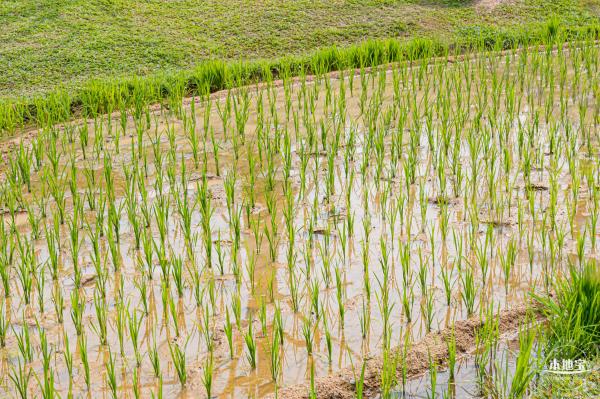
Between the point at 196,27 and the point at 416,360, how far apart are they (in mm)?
6312

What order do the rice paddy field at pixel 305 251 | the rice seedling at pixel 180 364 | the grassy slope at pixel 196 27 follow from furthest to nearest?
the grassy slope at pixel 196 27 → the rice paddy field at pixel 305 251 → the rice seedling at pixel 180 364

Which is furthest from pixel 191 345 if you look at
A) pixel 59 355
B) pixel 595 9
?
pixel 595 9

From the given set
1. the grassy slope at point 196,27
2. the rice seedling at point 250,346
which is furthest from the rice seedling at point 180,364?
the grassy slope at point 196,27

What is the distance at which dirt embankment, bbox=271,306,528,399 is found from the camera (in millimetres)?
3064

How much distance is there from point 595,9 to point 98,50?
5081mm

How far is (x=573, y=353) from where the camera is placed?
3.01 meters

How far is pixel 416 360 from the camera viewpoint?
3.22 m

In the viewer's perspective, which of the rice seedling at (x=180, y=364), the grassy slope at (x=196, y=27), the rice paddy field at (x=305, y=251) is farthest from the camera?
the grassy slope at (x=196, y=27)

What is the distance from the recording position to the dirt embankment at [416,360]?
306cm

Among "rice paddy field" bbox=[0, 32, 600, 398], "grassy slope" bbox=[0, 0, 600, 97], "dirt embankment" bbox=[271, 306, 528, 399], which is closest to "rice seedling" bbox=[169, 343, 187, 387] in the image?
"rice paddy field" bbox=[0, 32, 600, 398]

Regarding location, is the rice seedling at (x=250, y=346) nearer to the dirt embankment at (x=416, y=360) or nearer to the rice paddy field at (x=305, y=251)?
the rice paddy field at (x=305, y=251)

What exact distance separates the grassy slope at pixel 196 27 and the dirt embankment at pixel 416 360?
16.5 feet

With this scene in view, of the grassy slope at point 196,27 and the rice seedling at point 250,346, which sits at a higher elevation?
the grassy slope at point 196,27

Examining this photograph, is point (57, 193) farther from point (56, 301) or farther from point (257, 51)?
point (257, 51)
